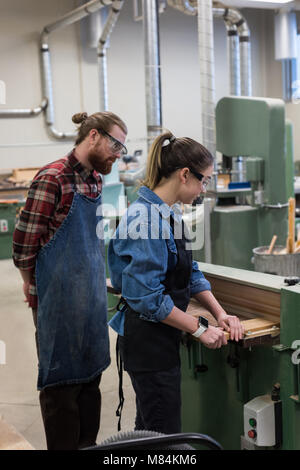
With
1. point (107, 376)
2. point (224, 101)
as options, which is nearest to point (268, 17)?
point (224, 101)

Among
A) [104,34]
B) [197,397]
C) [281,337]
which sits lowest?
[197,397]

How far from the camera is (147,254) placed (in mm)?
1417

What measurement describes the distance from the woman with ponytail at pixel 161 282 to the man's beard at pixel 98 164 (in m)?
0.27

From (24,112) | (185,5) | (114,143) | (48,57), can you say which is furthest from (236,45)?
(114,143)

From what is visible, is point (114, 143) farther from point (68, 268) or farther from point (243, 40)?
point (243, 40)

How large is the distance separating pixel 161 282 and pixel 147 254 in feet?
0.39

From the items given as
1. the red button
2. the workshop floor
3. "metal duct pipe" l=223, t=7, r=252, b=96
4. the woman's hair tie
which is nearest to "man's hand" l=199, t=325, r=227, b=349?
the red button

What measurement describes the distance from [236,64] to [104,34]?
1663mm

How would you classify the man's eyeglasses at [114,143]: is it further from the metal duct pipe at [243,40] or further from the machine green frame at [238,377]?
the metal duct pipe at [243,40]

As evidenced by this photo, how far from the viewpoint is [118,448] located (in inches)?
27.4

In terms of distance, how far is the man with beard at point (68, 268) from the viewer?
5.63 feet

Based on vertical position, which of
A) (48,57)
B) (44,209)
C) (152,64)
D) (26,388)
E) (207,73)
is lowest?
(26,388)

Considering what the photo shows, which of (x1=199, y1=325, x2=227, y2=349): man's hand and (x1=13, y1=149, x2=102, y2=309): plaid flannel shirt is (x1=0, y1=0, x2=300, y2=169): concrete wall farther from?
(x1=199, y1=325, x2=227, y2=349): man's hand

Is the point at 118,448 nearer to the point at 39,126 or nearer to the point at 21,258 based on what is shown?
the point at 21,258
